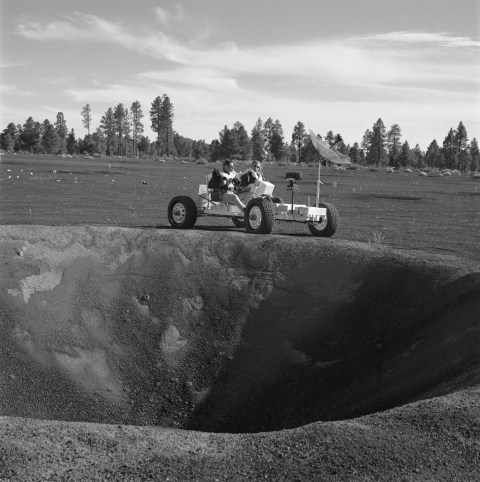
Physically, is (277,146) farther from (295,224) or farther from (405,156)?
(295,224)

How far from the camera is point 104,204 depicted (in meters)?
32.7

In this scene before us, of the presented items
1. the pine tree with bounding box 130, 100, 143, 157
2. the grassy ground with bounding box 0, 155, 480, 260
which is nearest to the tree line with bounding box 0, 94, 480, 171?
the pine tree with bounding box 130, 100, 143, 157

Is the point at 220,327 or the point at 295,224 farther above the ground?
the point at 295,224

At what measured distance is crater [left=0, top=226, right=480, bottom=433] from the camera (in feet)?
43.1

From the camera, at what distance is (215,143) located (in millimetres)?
137375

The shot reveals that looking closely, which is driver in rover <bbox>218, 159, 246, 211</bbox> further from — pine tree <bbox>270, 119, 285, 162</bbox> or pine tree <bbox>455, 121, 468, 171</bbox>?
pine tree <bbox>455, 121, 468, 171</bbox>

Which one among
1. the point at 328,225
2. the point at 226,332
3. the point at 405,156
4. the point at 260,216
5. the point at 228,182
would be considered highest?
the point at 405,156

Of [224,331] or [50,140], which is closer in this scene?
[224,331]

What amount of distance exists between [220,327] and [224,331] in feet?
0.50

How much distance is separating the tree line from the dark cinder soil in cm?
11019

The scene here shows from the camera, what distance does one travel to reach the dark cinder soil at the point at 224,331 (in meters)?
12.4

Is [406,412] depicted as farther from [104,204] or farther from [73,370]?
[104,204]

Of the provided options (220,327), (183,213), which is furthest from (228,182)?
(220,327)

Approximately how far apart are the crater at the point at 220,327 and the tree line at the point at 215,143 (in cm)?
11014
